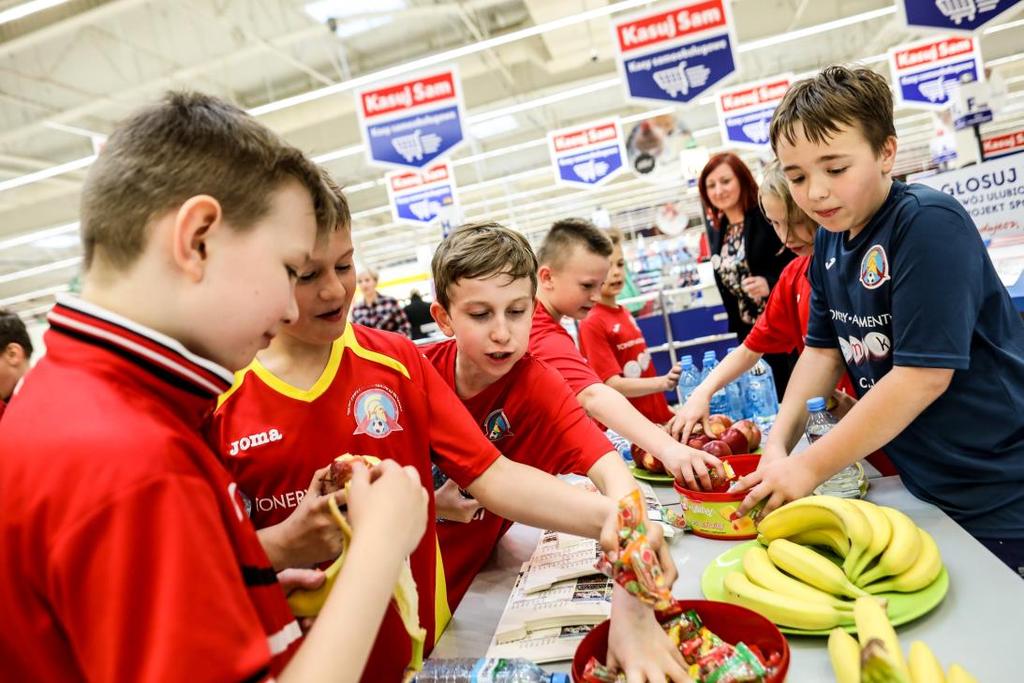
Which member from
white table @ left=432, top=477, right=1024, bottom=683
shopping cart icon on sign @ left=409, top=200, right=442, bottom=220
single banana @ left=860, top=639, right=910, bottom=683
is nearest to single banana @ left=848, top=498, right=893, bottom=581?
white table @ left=432, top=477, right=1024, bottom=683

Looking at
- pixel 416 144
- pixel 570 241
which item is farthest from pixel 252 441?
pixel 416 144

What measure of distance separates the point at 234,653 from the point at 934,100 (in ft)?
44.7

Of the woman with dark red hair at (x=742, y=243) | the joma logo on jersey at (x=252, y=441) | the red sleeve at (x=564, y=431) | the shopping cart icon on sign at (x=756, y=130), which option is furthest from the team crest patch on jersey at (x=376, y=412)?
the shopping cart icon on sign at (x=756, y=130)

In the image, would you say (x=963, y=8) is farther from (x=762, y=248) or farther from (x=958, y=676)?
(x=958, y=676)

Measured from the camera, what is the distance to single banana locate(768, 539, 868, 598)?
124cm

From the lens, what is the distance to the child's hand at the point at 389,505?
87cm

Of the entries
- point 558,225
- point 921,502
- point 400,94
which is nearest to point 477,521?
point 921,502

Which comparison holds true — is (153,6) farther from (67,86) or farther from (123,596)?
(123,596)

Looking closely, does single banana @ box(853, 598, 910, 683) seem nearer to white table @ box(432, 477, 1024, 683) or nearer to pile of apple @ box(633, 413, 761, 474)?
white table @ box(432, 477, 1024, 683)

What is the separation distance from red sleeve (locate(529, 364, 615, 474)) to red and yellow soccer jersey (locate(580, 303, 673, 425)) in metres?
1.73

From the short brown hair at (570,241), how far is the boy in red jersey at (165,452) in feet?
6.75

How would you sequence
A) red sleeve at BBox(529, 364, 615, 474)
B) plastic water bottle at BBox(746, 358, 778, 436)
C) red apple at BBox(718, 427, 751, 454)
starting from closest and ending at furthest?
red sleeve at BBox(529, 364, 615, 474) → red apple at BBox(718, 427, 751, 454) → plastic water bottle at BBox(746, 358, 778, 436)

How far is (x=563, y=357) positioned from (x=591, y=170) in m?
9.83

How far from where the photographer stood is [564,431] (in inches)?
72.3
